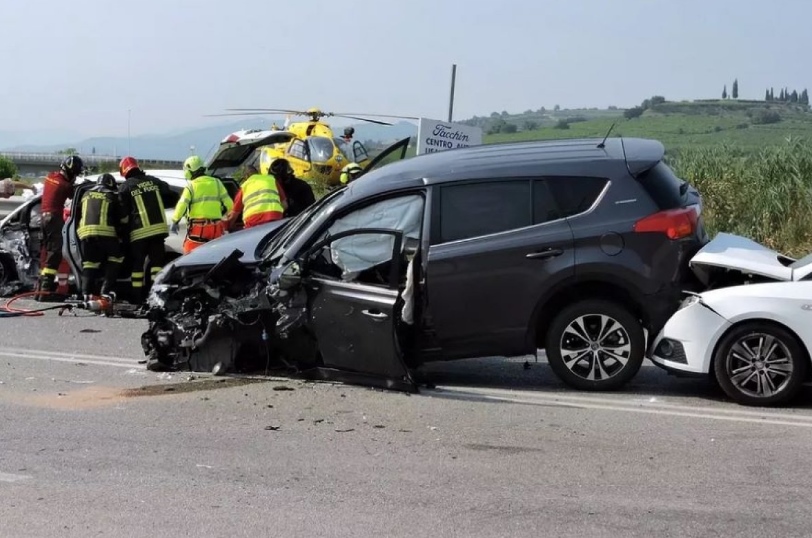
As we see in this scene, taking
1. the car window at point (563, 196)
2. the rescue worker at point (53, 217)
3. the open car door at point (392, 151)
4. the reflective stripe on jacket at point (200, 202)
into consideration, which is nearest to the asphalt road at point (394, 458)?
the car window at point (563, 196)

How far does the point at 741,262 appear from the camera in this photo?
747 centimetres

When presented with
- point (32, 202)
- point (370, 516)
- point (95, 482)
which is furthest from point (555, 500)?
point (32, 202)

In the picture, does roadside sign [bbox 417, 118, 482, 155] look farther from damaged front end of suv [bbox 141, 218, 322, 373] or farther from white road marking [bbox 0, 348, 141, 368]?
damaged front end of suv [bbox 141, 218, 322, 373]

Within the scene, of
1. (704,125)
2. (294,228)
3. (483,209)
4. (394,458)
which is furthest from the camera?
(704,125)

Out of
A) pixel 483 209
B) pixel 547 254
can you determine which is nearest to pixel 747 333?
pixel 547 254

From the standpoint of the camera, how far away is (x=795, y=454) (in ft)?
20.1

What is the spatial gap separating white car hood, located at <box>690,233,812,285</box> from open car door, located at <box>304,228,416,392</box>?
86.8 inches

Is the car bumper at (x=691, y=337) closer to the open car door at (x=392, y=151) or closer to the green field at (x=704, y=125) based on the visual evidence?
the open car door at (x=392, y=151)

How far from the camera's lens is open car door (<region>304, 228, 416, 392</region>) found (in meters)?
7.55

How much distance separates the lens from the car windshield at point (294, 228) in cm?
824

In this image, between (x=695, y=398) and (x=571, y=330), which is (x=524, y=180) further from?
(x=695, y=398)

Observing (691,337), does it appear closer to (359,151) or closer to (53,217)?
(53,217)

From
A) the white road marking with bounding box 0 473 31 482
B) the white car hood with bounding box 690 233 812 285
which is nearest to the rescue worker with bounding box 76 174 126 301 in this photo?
the white road marking with bounding box 0 473 31 482

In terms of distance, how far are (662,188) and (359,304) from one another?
2.43m
